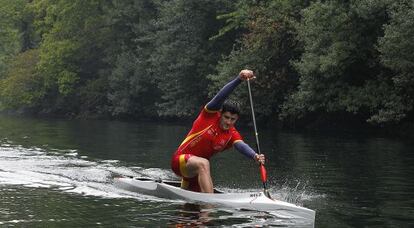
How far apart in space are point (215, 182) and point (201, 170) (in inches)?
152

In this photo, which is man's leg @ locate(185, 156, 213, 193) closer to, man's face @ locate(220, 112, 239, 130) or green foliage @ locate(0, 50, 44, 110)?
man's face @ locate(220, 112, 239, 130)

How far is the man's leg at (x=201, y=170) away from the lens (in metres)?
13.3

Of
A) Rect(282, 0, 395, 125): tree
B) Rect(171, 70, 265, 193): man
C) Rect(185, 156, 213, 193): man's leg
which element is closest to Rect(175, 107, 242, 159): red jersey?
Rect(171, 70, 265, 193): man

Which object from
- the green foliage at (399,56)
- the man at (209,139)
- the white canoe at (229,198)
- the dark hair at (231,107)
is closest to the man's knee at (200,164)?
the man at (209,139)

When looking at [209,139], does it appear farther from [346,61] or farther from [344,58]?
[346,61]

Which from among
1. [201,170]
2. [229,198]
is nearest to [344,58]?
[201,170]

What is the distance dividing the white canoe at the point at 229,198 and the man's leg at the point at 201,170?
0.23 metres

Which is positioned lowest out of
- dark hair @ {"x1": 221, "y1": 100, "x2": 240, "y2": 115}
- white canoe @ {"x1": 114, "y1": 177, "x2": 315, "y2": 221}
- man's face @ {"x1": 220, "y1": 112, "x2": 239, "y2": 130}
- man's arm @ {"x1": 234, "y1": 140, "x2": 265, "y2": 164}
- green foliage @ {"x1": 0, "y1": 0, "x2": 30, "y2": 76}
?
white canoe @ {"x1": 114, "y1": 177, "x2": 315, "y2": 221}

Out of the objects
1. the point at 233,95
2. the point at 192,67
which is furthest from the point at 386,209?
the point at 192,67

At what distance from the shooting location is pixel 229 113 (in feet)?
42.5

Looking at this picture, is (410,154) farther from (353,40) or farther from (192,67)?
(192,67)

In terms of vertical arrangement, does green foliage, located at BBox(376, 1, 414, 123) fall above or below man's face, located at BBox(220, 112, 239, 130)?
above

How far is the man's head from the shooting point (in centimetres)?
1288

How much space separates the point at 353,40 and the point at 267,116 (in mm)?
12158
